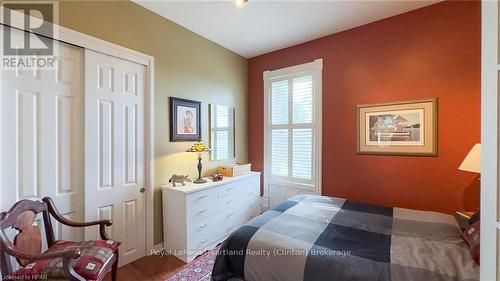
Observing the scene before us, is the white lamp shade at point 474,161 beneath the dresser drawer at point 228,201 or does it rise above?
above

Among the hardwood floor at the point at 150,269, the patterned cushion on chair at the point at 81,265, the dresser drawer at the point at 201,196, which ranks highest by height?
the dresser drawer at the point at 201,196

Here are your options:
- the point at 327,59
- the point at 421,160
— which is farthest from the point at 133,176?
the point at 421,160

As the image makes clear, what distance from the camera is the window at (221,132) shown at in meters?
3.25

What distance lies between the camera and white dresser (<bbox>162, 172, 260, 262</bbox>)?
236cm

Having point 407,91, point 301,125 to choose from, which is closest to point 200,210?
point 301,125

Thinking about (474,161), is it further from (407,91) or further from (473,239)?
(407,91)

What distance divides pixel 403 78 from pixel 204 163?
109 inches

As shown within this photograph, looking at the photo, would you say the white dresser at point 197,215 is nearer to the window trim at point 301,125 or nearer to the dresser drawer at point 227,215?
the dresser drawer at point 227,215

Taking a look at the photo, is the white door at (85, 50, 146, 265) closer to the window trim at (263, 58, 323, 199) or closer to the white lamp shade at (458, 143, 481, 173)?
the window trim at (263, 58, 323, 199)

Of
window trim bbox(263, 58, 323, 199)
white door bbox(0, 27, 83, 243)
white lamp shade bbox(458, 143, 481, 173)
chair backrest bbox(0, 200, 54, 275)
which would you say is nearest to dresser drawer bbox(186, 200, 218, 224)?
white door bbox(0, 27, 83, 243)

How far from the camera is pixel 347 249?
4.73 feet

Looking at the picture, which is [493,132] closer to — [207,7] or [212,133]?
[207,7]

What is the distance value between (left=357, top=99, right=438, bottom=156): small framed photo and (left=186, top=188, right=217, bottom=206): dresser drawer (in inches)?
78.4

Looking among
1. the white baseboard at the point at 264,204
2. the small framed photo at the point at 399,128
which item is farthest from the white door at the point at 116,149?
the small framed photo at the point at 399,128
